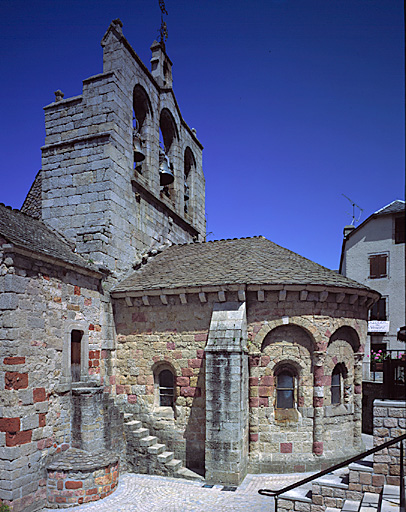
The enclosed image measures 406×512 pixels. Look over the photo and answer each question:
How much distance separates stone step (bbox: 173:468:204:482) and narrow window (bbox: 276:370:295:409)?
2.62 metres

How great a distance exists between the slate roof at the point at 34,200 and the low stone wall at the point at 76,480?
834cm

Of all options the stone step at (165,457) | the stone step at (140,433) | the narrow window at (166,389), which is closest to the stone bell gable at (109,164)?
the narrow window at (166,389)

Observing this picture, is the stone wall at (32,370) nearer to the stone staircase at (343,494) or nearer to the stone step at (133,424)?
the stone step at (133,424)

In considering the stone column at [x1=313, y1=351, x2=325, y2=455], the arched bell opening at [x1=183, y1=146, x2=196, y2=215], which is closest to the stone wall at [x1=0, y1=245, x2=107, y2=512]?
the stone column at [x1=313, y1=351, x2=325, y2=455]

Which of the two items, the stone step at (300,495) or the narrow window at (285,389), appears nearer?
the stone step at (300,495)

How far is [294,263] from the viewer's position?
11.8 m

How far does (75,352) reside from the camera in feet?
34.1

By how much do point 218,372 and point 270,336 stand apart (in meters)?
1.83

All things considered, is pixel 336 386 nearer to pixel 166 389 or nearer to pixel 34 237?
pixel 166 389

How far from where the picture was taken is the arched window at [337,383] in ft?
38.2

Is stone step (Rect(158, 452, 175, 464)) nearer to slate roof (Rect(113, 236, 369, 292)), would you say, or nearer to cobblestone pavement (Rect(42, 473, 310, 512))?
cobblestone pavement (Rect(42, 473, 310, 512))

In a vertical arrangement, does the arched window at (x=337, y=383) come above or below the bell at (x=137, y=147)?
below

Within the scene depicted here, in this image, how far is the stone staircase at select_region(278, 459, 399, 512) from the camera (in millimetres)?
6949

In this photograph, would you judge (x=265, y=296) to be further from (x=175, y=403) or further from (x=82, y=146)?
(x=82, y=146)
